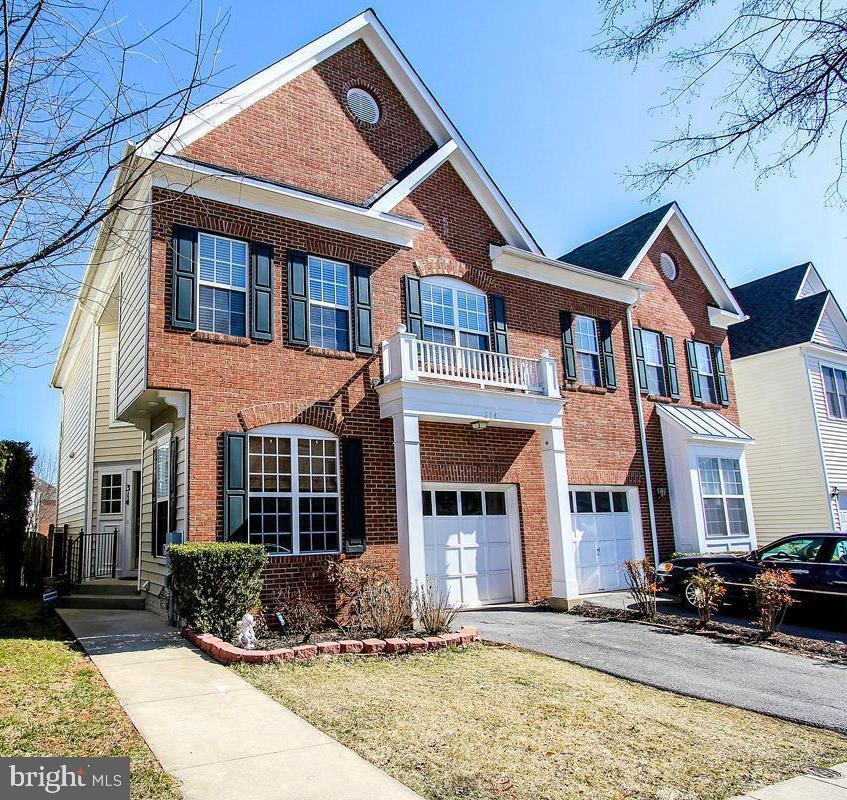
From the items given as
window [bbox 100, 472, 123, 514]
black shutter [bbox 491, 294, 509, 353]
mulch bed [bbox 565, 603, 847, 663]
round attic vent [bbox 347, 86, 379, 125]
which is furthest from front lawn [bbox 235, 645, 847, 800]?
round attic vent [bbox 347, 86, 379, 125]

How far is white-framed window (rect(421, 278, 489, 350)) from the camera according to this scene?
14.7 metres

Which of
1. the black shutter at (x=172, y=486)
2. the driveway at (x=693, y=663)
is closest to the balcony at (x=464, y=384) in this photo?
the black shutter at (x=172, y=486)

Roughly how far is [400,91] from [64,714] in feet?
44.2

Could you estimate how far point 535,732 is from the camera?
20.3 ft

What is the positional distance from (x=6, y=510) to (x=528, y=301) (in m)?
13.0

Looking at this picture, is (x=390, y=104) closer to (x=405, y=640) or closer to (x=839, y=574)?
(x=405, y=640)

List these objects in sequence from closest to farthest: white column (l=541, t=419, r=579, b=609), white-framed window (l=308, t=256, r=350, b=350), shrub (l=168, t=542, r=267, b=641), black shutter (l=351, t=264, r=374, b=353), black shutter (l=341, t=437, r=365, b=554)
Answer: shrub (l=168, t=542, r=267, b=641) → black shutter (l=341, t=437, r=365, b=554) → white-framed window (l=308, t=256, r=350, b=350) → black shutter (l=351, t=264, r=374, b=353) → white column (l=541, t=419, r=579, b=609)

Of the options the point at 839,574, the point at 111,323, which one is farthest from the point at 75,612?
the point at 839,574

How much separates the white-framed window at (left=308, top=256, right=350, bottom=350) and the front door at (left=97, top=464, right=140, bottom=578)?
285 inches

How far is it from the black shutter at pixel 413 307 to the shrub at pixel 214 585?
609 centimetres

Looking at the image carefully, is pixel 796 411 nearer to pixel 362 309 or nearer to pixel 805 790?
pixel 362 309

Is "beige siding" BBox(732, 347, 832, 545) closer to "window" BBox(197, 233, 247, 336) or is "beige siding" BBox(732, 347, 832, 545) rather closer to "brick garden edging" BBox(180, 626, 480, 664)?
"brick garden edging" BBox(180, 626, 480, 664)
